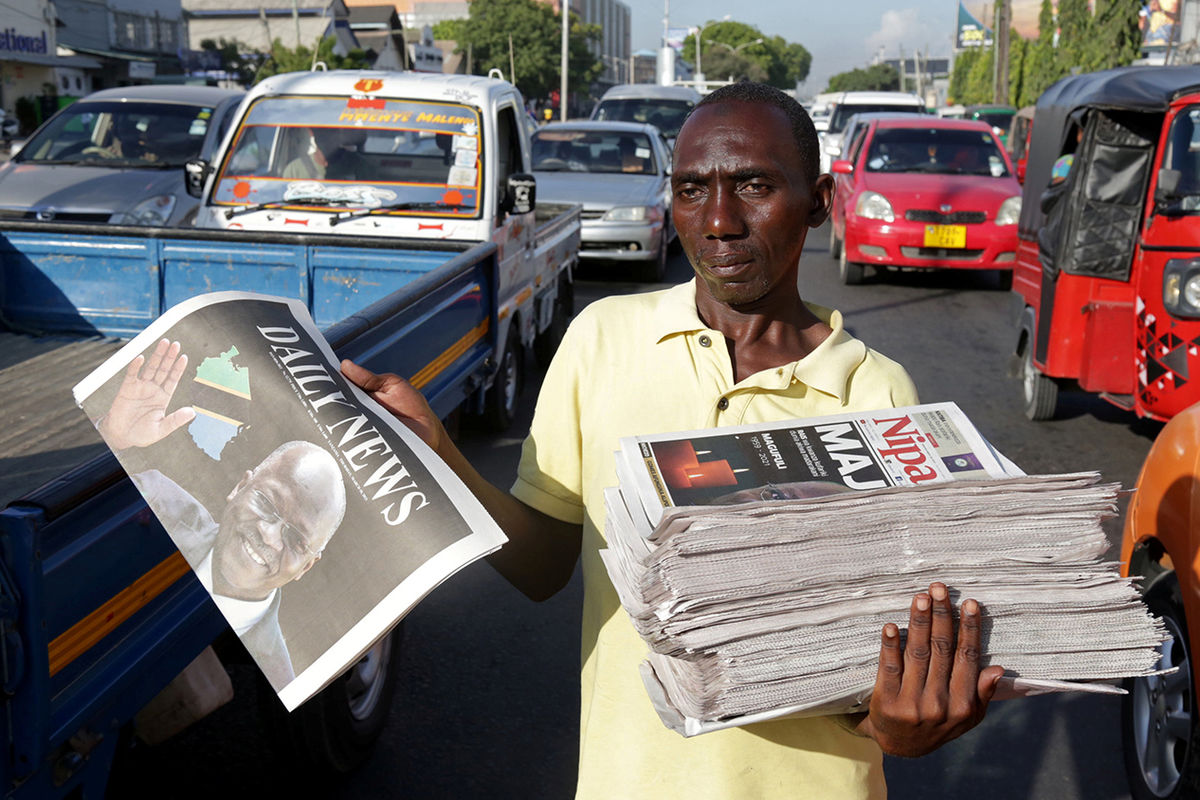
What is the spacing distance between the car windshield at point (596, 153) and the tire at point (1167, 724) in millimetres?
10594

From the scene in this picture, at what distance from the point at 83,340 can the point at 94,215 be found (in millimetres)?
4602

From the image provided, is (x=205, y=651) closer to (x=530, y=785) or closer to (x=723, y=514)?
(x=530, y=785)

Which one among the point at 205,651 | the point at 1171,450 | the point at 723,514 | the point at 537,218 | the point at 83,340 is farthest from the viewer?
the point at 537,218

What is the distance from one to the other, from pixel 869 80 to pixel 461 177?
142 metres

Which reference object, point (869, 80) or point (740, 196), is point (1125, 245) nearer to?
point (740, 196)

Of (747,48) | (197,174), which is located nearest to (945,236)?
(197,174)

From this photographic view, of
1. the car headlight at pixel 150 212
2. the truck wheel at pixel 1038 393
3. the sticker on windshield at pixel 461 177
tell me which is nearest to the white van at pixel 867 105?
the car headlight at pixel 150 212

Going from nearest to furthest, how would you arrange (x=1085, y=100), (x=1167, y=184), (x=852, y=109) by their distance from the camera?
(x=1167, y=184)
(x=1085, y=100)
(x=852, y=109)

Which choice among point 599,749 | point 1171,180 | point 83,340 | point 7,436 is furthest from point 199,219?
point 599,749

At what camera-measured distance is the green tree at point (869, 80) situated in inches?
5036

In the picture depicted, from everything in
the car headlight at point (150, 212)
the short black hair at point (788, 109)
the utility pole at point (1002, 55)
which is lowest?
the car headlight at point (150, 212)

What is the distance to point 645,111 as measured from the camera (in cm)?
1973

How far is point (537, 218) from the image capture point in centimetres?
905

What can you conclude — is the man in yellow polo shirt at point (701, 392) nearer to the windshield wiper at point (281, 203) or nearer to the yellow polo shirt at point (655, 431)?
the yellow polo shirt at point (655, 431)
